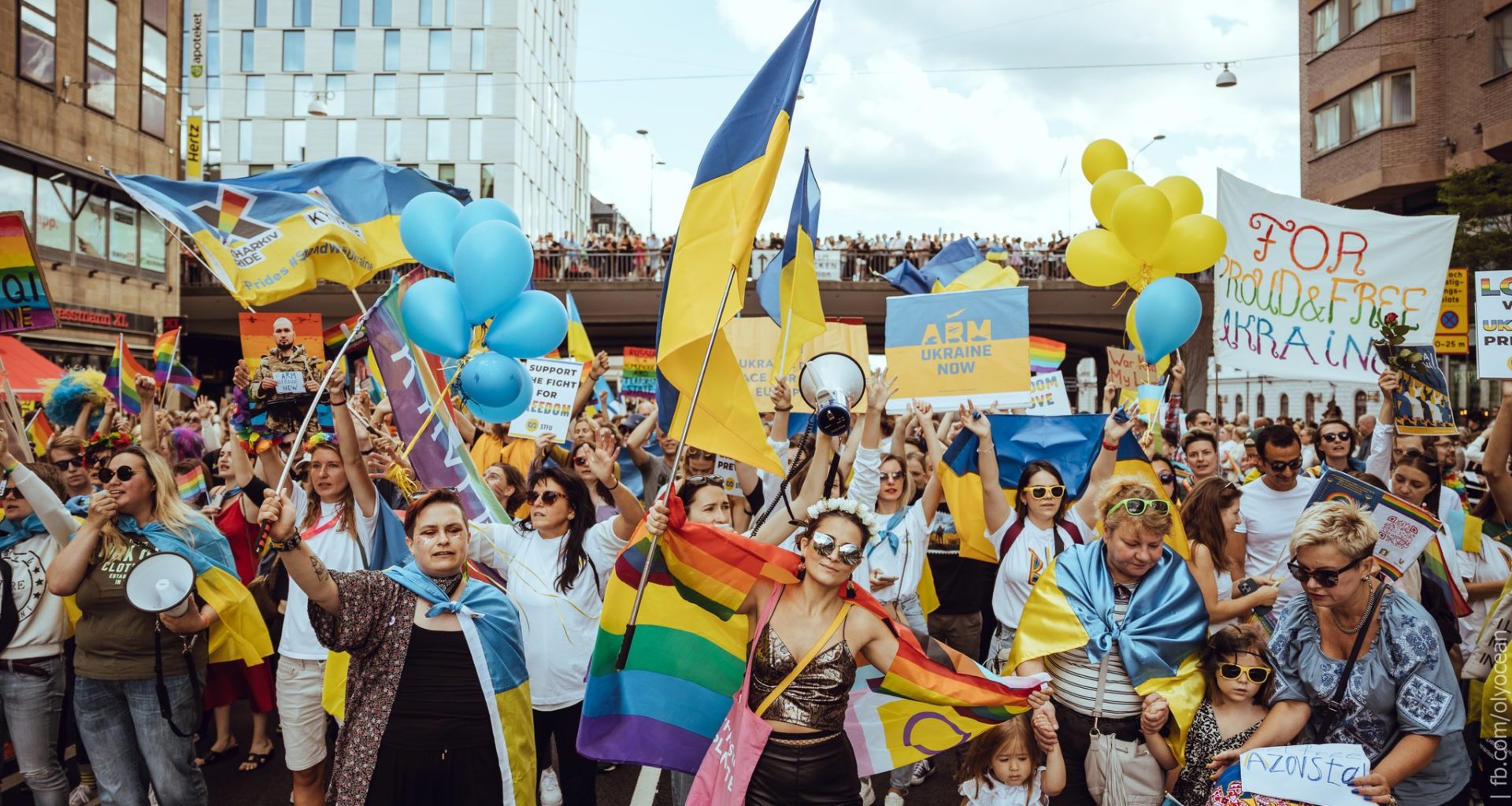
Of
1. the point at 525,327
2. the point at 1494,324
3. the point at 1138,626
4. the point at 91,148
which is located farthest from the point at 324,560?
the point at 91,148

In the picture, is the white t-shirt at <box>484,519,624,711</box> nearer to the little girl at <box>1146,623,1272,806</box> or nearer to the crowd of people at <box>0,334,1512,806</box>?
the crowd of people at <box>0,334,1512,806</box>

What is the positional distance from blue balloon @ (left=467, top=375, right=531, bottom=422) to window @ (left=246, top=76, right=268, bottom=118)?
5060cm

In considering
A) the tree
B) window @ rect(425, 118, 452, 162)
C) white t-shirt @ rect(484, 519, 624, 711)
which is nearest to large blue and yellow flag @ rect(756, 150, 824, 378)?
white t-shirt @ rect(484, 519, 624, 711)

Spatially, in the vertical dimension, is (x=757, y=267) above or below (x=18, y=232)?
above

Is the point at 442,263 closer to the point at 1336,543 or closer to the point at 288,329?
the point at 288,329

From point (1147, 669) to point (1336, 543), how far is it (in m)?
0.83

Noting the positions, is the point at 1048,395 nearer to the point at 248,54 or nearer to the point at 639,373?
the point at 639,373

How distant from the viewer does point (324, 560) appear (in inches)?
184

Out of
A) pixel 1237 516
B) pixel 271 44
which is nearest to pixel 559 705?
pixel 1237 516

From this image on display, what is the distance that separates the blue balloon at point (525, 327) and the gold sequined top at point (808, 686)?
2.83m

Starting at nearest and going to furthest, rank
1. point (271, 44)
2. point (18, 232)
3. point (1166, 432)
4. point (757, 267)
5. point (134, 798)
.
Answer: point (134, 798) < point (18, 232) < point (1166, 432) < point (757, 267) < point (271, 44)

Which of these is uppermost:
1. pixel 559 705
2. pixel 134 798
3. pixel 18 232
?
pixel 18 232

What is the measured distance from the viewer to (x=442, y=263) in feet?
20.0

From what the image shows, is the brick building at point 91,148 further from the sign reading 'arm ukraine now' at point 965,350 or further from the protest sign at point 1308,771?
the protest sign at point 1308,771
